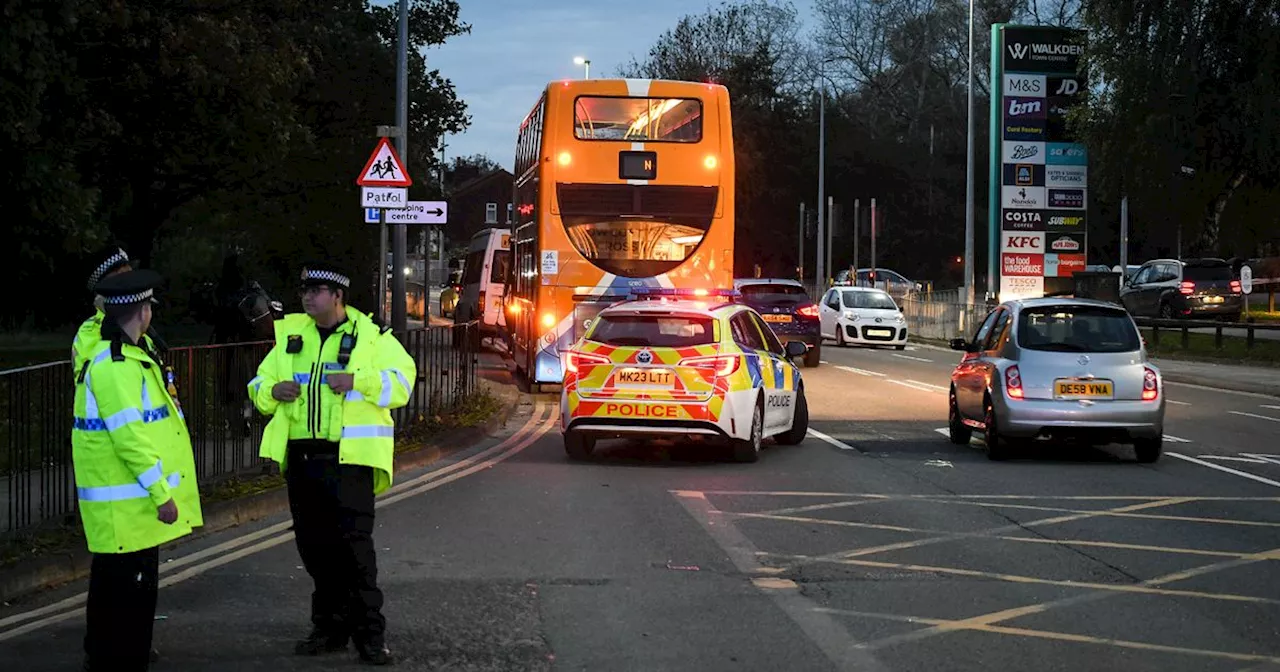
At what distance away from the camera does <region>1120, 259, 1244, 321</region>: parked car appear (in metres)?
43.9

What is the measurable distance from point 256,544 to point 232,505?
1.04 m

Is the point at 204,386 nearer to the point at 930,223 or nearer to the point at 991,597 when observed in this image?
the point at 991,597

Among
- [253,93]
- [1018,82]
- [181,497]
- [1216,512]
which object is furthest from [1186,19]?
[181,497]

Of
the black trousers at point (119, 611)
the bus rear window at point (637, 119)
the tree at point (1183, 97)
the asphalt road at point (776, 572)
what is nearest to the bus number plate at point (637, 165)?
the bus rear window at point (637, 119)

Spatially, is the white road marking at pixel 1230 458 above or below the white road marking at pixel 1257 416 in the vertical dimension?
above

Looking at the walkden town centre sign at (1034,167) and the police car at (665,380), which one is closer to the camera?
the police car at (665,380)

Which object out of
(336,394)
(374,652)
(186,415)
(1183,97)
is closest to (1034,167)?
(1183,97)

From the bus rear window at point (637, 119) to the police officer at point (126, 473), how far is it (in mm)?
15446

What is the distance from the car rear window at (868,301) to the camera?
3925 centimetres

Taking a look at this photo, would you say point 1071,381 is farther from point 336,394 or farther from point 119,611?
point 119,611

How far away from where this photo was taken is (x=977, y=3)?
259 feet

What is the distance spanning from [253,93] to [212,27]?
5.16ft

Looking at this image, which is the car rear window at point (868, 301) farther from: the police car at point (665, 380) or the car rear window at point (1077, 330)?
the police car at point (665, 380)

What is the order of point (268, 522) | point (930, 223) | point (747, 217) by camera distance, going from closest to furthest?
point (268, 522) < point (747, 217) < point (930, 223)
